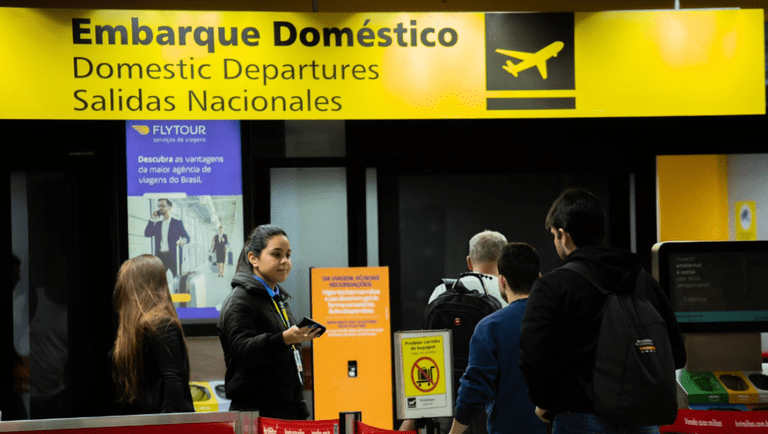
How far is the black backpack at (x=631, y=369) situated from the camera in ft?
8.53

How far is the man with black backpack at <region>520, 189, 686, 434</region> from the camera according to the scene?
103 inches

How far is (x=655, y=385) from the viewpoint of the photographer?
8.60ft

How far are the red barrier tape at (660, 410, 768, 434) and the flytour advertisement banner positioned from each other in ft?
5.24

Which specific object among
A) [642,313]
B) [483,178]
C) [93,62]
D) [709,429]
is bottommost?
[709,429]

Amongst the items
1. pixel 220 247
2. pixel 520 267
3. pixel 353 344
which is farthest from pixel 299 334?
pixel 220 247

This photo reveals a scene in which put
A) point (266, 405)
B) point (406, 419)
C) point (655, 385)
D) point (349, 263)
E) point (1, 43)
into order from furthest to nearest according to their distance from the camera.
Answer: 1. point (349, 263)
2. point (1, 43)
3. point (266, 405)
4. point (406, 419)
5. point (655, 385)

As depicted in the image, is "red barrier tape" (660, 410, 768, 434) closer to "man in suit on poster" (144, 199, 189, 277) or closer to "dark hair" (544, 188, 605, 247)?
"dark hair" (544, 188, 605, 247)

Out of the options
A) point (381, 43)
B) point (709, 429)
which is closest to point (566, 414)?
point (709, 429)

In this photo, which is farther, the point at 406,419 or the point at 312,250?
the point at 312,250

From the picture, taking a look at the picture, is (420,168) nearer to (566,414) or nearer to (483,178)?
(483,178)

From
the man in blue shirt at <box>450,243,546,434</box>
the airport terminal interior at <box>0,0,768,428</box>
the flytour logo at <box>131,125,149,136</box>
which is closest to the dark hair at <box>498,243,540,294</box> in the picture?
the man in blue shirt at <box>450,243,546,434</box>

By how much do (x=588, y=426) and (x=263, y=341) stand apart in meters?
1.49

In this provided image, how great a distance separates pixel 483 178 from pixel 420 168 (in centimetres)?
88

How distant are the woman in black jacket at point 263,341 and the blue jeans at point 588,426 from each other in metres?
1.21
